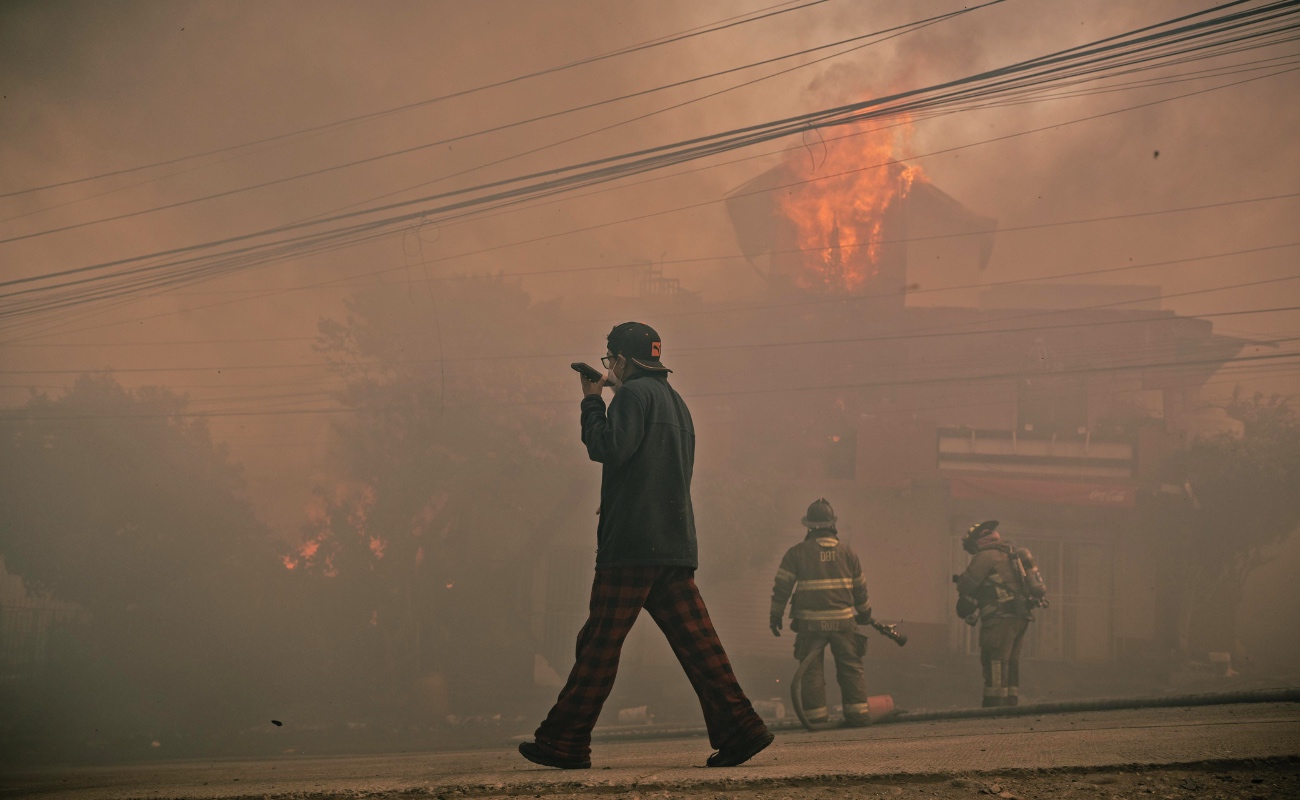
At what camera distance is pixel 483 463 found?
16.3 metres

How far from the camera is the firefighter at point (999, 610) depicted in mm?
7691

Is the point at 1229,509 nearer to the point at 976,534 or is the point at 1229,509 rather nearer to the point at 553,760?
the point at 976,534

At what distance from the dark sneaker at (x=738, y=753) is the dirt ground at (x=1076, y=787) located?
484 millimetres

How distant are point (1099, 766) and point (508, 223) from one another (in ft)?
63.2

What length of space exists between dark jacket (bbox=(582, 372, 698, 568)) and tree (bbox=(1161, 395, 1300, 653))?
2069 cm

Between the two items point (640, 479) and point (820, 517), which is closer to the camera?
point (640, 479)

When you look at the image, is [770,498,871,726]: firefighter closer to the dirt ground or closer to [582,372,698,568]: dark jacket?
[582,372,698,568]: dark jacket

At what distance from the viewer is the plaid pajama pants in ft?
9.87

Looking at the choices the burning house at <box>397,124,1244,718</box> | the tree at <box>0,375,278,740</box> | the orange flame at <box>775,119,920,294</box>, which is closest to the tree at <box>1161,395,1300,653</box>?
the burning house at <box>397,124,1244,718</box>

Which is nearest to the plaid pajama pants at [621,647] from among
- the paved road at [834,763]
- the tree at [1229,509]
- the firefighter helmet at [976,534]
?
the paved road at [834,763]

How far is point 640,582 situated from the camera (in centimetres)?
313

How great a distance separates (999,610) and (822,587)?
2.25 m

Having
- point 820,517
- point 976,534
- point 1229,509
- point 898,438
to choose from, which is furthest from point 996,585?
point 1229,509

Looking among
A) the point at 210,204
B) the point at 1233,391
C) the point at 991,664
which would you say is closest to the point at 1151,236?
the point at 1233,391
